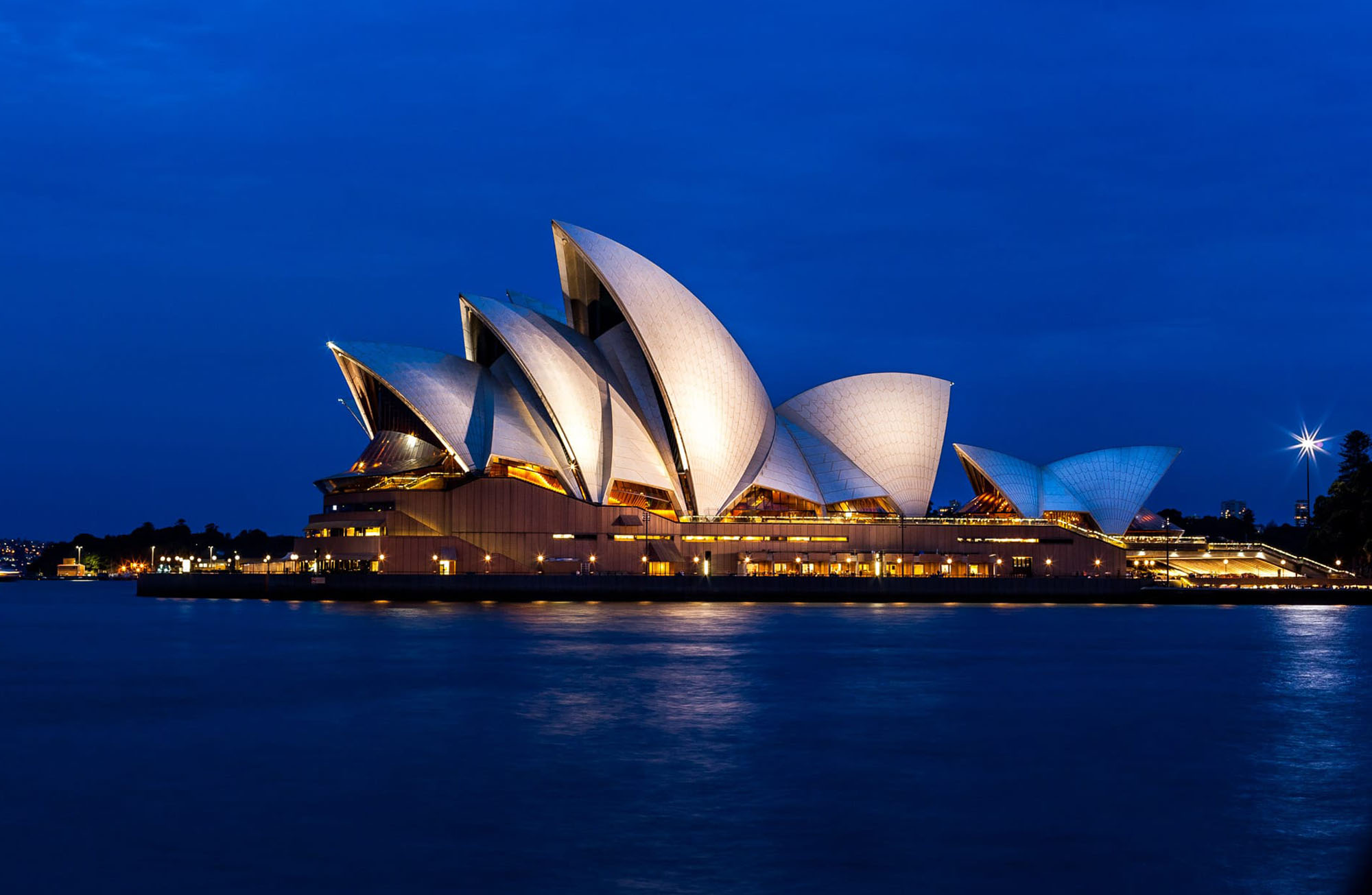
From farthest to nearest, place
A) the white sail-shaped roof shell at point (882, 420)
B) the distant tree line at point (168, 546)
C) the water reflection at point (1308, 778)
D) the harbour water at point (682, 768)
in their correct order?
the distant tree line at point (168, 546), the white sail-shaped roof shell at point (882, 420), the water reflection at point (1308, 778), the harbour water at point (682, 768)

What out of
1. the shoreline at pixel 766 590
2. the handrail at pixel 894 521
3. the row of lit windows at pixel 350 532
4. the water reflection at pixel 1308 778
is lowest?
the water reflection at pixel 1308 778

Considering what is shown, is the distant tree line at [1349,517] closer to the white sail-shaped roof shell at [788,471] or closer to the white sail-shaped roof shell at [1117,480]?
the white sail-shaped roof shell at [1117,480]

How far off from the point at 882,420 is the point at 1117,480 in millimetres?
17859

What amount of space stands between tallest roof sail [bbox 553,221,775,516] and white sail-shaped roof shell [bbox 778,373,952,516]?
5408mm

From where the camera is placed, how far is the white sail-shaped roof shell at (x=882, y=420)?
245 ft

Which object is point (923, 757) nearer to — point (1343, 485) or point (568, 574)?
point (568, 574)

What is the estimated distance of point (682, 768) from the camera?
18.8 m

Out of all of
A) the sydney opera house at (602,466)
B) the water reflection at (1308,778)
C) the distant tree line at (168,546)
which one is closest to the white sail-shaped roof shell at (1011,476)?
the sydney opera house at (602,466)

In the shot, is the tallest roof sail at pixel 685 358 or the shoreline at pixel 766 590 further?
the shoreline at pixel 766 590

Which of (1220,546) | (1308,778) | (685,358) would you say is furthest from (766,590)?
(1308,778)

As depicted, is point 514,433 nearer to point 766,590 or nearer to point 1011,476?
point 766,590

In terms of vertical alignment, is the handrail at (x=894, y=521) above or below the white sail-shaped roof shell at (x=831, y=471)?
below

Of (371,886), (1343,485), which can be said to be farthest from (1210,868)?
(1343,485)

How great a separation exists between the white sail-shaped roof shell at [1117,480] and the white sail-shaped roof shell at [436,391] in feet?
127
